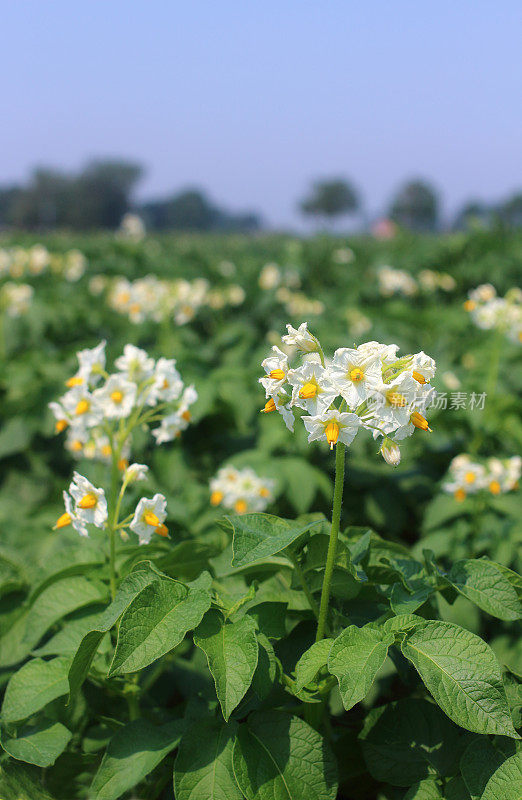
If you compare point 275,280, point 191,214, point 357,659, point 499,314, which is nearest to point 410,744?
point 357,659

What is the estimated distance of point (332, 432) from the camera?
122 cm

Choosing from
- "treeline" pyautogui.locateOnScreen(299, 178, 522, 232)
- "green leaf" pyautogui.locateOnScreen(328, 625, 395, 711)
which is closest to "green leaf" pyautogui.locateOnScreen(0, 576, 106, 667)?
"green leaf" pyautogui.locateOnScreen(328, 625, 395, 711)

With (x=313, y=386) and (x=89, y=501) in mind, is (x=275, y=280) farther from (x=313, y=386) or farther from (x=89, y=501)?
(x=313, y=386)

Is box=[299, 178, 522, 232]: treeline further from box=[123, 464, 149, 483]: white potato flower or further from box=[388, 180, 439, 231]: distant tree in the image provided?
box=[123, 464, 149, 483]: white potato flower

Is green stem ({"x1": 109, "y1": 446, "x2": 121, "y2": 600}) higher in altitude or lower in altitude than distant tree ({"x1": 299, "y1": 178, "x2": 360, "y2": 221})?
higher

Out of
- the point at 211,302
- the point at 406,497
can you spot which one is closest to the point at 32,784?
the point at 406,497

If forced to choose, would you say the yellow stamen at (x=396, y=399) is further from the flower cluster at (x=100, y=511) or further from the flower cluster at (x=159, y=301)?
the flower cluster at (x=159, y=301)

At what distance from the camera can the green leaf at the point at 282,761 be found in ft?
4.06

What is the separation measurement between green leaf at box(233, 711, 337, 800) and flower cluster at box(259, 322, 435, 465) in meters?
0.54

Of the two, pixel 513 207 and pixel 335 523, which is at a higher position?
pixel 335 523

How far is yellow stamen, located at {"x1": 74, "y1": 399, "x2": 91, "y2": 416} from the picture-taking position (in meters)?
1.71

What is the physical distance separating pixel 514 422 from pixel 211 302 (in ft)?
9.99

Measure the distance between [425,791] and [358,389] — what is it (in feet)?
2.40

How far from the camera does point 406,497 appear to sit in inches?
156
